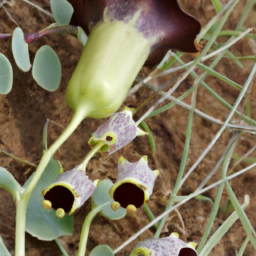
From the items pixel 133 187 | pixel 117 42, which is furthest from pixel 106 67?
pixel 133 187

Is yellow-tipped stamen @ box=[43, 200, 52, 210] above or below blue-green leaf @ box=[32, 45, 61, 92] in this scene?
below

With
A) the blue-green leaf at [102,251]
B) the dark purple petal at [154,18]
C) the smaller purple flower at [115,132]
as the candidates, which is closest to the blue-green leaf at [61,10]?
the dark purple petal at [154,18]

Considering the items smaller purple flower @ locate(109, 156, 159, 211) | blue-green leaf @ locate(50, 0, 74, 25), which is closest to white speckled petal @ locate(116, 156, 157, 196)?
smaller purple flower @ locate(109, 156, 159, 211)

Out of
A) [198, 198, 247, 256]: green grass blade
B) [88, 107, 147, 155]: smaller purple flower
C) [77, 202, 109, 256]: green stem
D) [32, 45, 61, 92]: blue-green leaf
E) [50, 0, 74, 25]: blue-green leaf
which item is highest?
[50, 0, 74, 25]: blue-green leaf

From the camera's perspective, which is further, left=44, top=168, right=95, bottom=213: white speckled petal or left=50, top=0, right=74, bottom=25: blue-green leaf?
left=50, top=0, right=74, bottom=25: blue-green leaf

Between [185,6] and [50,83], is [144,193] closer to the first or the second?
[50,83]

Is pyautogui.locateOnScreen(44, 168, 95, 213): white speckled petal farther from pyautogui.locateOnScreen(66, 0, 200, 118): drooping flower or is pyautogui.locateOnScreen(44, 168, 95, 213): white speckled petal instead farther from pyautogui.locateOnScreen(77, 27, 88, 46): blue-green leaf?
pyautogui.locateOnScreen(77, 27, 88, 46): blue-green leaf

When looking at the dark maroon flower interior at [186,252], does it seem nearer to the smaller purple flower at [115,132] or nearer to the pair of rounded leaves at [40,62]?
the smaller purple flower at [115,132]
